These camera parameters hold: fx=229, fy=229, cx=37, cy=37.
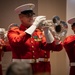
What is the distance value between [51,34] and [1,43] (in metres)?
0.65

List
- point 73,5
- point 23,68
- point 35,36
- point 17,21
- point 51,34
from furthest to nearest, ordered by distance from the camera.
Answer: point 17,21, point 73,5, point 35,36, point 51,34, point 23,68

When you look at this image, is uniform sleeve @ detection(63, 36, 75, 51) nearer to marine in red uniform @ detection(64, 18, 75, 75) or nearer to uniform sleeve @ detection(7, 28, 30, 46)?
marine in red uniform @ detection(64, 18, 75, 75)

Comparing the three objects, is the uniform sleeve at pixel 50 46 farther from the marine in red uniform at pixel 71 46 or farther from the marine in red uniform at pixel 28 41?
the marine in red uniform at pixel 71 46

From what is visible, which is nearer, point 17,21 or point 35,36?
point 35,36

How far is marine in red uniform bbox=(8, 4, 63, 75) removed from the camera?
1.36 metres

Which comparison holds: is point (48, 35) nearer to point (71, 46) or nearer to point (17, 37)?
point (17, 37)

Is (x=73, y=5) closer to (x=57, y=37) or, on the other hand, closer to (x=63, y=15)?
(x=63, y=15)

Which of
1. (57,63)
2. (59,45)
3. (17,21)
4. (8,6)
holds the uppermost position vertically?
(8,6)

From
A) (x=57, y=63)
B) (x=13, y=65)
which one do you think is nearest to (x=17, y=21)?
(x=57, y=63)

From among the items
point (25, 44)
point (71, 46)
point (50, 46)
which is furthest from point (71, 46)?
point (25, 44)

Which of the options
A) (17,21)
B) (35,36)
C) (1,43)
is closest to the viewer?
(35,36)

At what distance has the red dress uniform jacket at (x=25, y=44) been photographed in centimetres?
137

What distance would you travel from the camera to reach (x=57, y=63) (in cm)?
250

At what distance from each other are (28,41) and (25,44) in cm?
4
